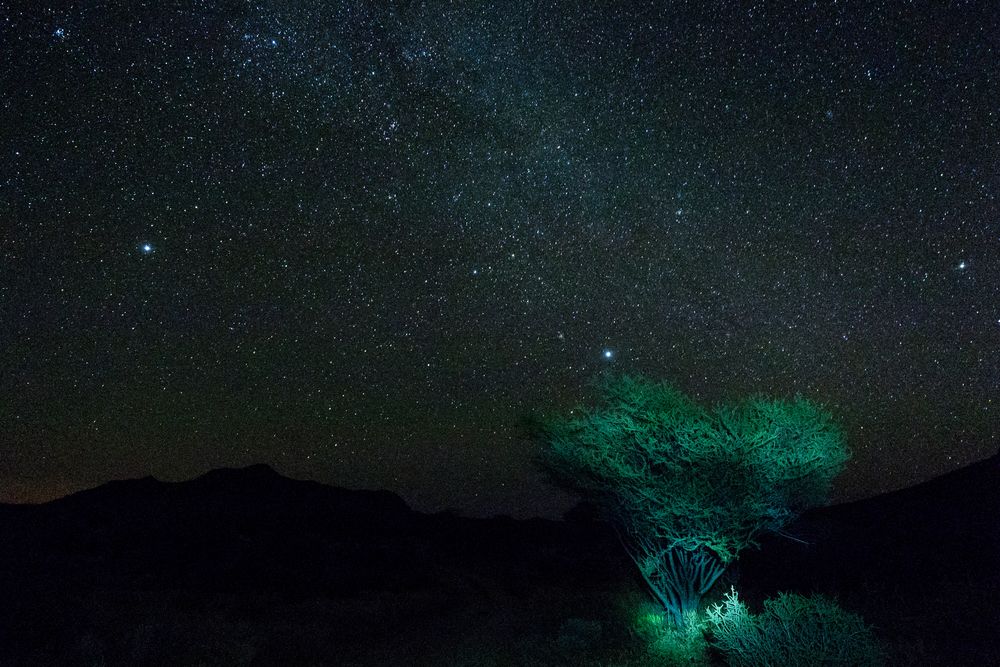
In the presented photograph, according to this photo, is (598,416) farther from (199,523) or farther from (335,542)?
(199,523)

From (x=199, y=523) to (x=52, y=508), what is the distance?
749 inches

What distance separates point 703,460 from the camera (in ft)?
53.4

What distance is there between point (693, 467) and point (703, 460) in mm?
320

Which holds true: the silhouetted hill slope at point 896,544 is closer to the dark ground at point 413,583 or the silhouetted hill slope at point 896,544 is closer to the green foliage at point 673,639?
the dark ground at point 413,583

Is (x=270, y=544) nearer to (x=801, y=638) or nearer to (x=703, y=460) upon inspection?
(x=703, y=460)

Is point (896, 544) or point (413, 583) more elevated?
point (413, 583)

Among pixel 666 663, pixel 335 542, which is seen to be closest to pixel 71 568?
pixel 335 542

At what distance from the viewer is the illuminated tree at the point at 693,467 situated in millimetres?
16109

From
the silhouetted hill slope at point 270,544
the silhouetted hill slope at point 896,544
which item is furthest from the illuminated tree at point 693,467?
the silhouetted hill slope at point 270,544

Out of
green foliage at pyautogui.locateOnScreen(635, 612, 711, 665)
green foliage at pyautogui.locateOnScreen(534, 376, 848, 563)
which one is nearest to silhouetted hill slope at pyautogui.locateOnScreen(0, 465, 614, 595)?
green foliage at pyautogui.locateOnScreen(635, 612, 711, 665)

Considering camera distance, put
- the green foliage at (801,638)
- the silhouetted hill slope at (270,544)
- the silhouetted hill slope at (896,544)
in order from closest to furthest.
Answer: the green foliage at (801,638)
the silhouetted hill slope at (896,544)
the silhouetted hill slope at (270,544)

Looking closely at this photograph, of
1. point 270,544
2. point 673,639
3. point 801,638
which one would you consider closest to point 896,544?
point 673,639

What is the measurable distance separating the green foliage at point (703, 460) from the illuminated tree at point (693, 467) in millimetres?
27

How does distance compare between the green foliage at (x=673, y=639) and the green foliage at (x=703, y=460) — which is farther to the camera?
the green foliage at (x=703, y=460)
